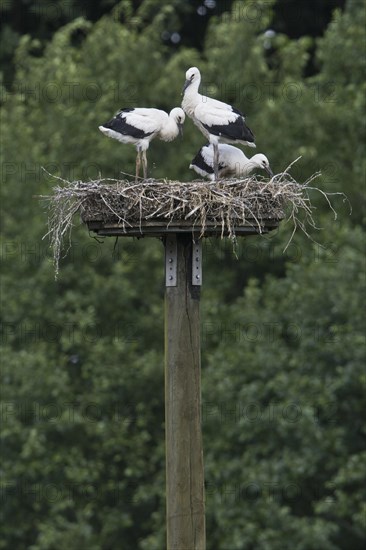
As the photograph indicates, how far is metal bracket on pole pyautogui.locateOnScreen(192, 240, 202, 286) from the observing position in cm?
613

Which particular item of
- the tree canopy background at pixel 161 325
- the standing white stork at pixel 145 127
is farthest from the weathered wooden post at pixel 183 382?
A: the tree canopy background at pixel 161 325

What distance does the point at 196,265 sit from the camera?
6.16 meters

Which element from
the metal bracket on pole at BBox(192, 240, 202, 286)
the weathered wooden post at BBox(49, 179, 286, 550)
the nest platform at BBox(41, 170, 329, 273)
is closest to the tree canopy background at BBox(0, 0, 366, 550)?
the nest platform at BBox(41, 170, 329, 273)

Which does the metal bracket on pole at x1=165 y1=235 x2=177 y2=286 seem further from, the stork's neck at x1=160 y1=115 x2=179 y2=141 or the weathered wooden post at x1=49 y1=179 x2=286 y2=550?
the stork's neck at x1=160 y1=115 x2=179 y2=141

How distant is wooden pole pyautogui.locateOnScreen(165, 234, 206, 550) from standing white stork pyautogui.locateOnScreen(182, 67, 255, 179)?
1667 millimetres

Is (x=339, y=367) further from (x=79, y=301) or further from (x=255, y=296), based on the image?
(x=79, y=301)

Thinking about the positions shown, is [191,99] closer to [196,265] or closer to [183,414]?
[196,265]

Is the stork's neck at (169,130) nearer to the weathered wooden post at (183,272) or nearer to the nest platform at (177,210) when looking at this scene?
the nest platform at (177,210)

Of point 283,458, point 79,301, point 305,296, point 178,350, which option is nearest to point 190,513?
point 178,350

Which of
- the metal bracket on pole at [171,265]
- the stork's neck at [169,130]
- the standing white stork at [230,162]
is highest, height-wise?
the stork's neck at [169,130]

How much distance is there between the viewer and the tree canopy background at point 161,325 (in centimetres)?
1411

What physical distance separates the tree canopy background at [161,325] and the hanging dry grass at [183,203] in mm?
6940

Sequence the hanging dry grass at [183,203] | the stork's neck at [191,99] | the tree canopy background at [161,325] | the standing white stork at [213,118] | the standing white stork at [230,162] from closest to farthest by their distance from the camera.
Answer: the hanging dry grass at [183,203], the standing white stork at [213,118], the stork's neck at [191,99], the standing white stork at [230,162], the tree canopy background at [161,325]

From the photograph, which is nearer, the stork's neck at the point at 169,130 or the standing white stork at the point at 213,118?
the standing white stork at the point at 213,118
